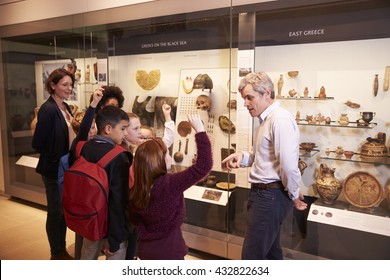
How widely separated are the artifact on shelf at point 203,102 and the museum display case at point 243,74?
0.04 ft

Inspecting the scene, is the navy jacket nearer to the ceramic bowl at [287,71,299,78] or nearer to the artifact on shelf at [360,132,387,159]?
the ceramic bowl at [287,71,299,78]

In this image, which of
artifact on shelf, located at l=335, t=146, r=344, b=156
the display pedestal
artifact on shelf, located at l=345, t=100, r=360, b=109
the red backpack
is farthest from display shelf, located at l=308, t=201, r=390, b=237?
the red backpack

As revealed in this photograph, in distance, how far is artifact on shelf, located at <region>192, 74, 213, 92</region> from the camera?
3.25m

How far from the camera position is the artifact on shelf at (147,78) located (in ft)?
11.9

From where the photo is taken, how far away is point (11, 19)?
4523 millimetres

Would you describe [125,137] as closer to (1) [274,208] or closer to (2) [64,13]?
(1) [274,208]

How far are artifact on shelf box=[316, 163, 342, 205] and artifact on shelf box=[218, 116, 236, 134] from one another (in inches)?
33.6

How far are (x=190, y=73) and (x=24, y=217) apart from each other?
2793mm

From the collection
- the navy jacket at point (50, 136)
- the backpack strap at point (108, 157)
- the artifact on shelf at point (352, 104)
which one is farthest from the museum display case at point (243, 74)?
the backpack strap at point (108, 157)

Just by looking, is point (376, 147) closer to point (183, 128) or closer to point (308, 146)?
point (308, 146)

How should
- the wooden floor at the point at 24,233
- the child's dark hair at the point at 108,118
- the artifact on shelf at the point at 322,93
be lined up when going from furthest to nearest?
the wooden floor at the point at 24,233
the artifact on shelf at the point at 322,93
the child's dark hair at the point at 108,118

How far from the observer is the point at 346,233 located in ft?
8.64

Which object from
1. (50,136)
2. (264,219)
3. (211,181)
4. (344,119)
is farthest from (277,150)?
(50,136)

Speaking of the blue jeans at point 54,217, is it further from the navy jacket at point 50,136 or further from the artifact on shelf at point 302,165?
the artifact on shelf at point 302,165
